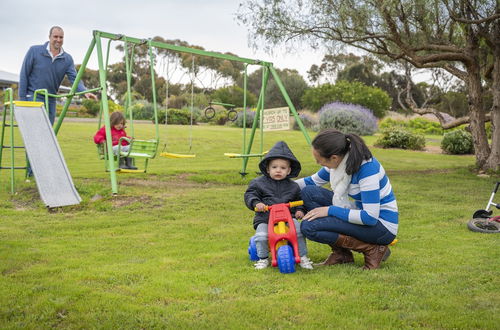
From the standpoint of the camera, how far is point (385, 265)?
4.46 metres

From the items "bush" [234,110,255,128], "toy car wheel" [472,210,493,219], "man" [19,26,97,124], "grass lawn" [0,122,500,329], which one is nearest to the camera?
"grass lawn" [0,122,500,329]

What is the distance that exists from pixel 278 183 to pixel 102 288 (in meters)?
1.62

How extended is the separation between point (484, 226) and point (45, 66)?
23.3 ft

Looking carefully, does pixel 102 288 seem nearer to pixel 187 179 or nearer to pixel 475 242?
pixel 475 242

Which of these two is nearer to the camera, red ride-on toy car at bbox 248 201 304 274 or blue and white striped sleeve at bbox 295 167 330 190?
red ride-on toy car at bbox 248 201 304 274

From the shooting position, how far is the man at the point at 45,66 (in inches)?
363

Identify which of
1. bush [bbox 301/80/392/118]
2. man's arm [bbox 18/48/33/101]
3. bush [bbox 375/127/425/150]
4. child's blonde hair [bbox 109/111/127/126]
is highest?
bush [bbox 301/80/392/118]

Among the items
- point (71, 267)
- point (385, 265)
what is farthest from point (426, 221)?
point (71, 267)

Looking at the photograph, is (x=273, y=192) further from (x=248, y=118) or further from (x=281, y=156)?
(x=248, y=118)

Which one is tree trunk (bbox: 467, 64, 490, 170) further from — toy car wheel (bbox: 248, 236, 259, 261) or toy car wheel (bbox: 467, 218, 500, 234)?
toy car wheel (bbox: 248, 236, 259, 261)

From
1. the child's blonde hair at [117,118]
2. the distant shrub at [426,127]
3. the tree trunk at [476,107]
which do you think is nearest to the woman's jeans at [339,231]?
the child's blonde hair at [117,118]

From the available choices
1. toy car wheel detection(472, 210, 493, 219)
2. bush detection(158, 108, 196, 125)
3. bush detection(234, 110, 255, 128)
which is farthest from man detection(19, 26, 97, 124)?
bush detection(158, 108, 196, 125)

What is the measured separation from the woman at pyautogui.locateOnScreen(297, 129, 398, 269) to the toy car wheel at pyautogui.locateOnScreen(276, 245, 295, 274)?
19cm

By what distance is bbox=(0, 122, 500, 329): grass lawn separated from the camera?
3.22 m
